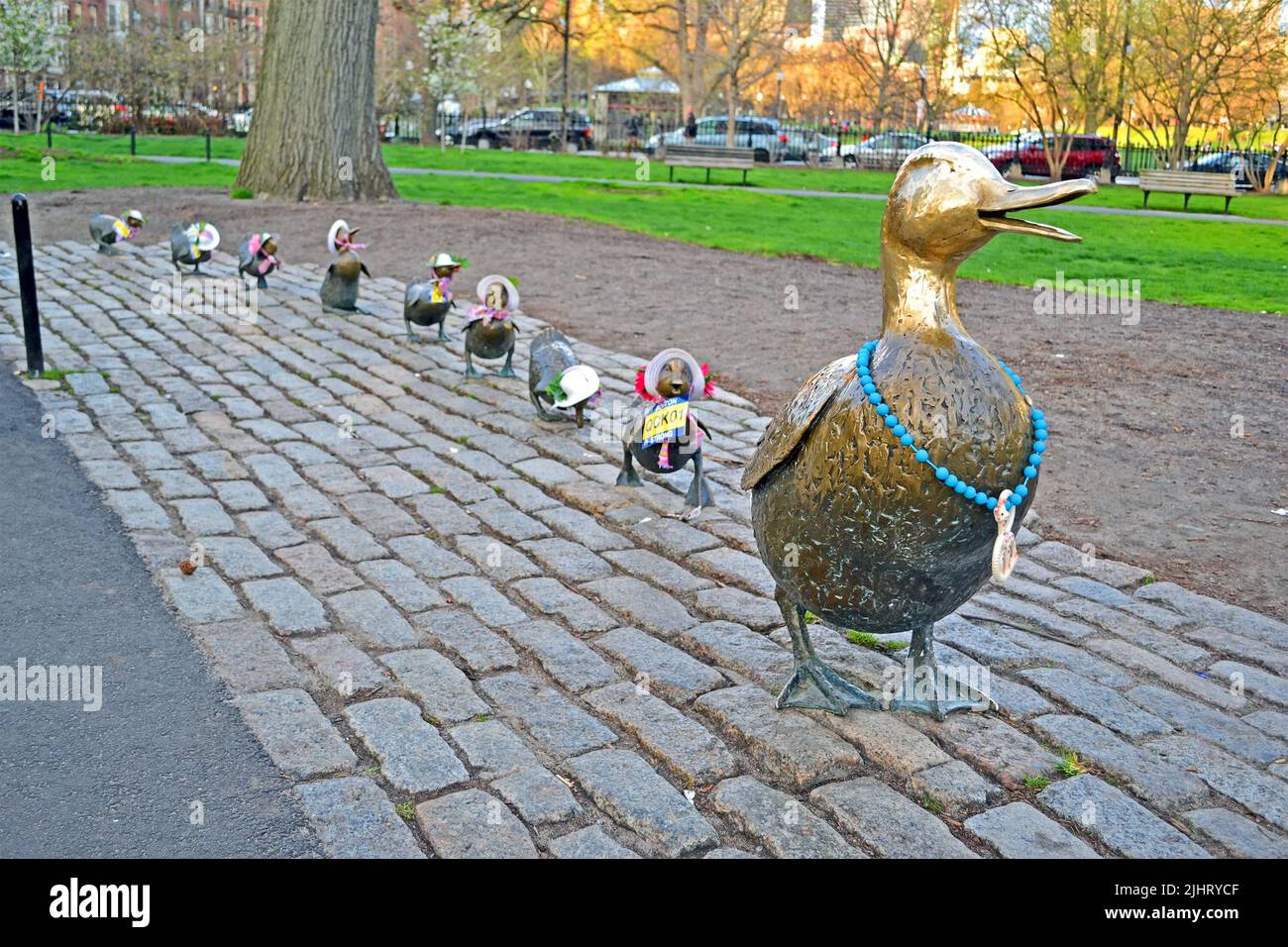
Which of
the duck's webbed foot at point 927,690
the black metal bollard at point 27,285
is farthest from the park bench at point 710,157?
the duck's webbed foot at point 927,690

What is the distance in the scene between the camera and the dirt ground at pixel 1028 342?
20.5 feet

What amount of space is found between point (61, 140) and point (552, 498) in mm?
A: 30362

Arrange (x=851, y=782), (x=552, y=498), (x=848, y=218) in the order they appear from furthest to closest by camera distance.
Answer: (x=848, y=218), (x=552, y=498), (x=851, y=782)

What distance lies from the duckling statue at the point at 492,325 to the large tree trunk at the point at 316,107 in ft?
29.6

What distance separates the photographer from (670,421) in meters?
6.08

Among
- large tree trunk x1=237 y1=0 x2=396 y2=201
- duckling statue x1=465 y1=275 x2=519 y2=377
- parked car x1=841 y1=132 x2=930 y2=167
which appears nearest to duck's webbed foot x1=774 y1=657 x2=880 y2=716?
duckling statue x1=465 y1=275 x2=519 y2=377

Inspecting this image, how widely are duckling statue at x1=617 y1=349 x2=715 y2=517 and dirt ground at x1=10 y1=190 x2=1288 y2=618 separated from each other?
1883 mm

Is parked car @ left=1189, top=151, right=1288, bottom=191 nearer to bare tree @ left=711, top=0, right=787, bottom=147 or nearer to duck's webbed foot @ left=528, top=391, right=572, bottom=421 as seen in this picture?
bare tree @ left=711, top=0, right=787, bottom=147

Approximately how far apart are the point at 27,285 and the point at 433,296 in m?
2.89

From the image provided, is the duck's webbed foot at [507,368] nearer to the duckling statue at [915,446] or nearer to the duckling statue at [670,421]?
the duckling statue at [670,421]

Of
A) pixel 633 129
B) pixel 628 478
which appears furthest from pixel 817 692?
pixel 633 129

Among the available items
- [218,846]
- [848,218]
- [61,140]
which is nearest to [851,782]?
[218,846]

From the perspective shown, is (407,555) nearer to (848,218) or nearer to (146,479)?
(146,479)

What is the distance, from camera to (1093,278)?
46.0 feet
